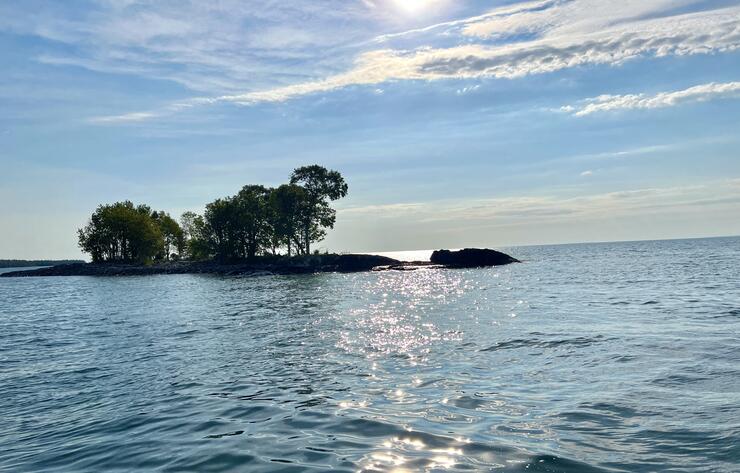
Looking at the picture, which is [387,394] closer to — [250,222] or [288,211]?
[288,211]

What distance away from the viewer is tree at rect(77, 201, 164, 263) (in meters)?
124

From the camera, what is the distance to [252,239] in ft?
383

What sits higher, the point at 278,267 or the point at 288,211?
the point at 288,211

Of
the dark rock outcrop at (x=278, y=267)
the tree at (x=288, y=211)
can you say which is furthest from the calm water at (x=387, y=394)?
the tree at (x=288, y=211)

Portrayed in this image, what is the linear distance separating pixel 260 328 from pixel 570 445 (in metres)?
19.8

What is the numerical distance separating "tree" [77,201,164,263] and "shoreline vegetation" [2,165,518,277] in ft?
0.73

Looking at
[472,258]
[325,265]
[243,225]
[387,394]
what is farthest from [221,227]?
[387,394]

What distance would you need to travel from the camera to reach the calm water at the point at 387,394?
8.88 metres

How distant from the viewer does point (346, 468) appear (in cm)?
827

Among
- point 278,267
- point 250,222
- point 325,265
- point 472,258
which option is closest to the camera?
point 278,267

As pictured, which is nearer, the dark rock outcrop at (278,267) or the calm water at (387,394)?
the calm water at (387,394)

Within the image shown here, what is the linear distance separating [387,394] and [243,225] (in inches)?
4141

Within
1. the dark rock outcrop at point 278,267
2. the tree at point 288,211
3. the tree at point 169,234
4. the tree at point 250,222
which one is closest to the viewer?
the dark rock outcrop at point 278,267

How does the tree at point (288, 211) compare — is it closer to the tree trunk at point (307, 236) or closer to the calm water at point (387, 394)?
the tree trunk at point (307, 236)
